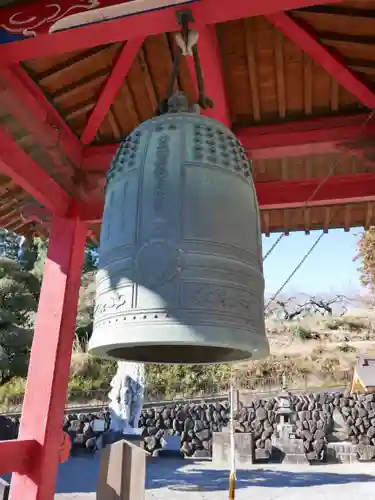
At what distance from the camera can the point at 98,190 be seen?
326 centimetres

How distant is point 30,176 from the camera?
2838 millimetres

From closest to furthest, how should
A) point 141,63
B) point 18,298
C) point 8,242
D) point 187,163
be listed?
1. point 187,163
2. point 141,63
3. point 18,298
4. point 8,242

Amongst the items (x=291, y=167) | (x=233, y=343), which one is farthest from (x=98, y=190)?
(x=233, y=343)

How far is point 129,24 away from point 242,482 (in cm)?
887

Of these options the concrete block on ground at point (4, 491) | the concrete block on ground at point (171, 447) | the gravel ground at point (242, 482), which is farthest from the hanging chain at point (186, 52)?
the concrete block on ground at point (171, 447)

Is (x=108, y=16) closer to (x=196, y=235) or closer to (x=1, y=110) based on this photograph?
(x=196, y=235)

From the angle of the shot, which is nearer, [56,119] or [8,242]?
[56,119]

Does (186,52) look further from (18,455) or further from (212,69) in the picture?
(18,455)

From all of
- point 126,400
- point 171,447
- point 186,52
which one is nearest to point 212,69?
point 186,52

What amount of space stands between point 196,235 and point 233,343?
33 cm

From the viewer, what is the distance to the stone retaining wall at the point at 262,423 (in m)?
13.4

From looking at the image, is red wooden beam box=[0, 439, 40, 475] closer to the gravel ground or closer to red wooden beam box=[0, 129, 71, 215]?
red wooden beam box=[0, 129, 71, 215]

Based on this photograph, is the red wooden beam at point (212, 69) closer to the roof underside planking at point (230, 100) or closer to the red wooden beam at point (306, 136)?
the roof underside planking at point (230, 100)

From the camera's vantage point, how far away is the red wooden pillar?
8.83ft
